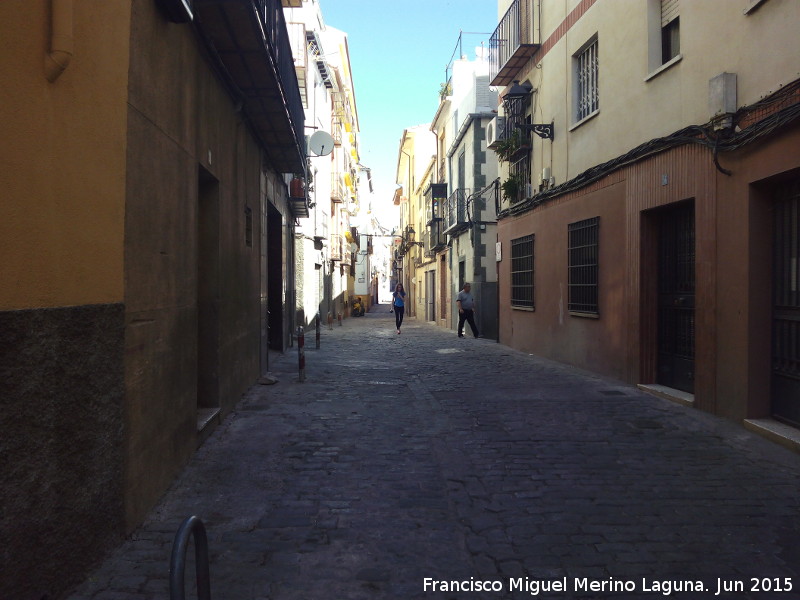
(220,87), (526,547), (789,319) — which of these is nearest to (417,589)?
(526,547)

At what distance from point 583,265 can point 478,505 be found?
778 centimetres

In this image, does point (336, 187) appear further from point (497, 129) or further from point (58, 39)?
point (58, 39)

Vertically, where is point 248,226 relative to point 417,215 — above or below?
below

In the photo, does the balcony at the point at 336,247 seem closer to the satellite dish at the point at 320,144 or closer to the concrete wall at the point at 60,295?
the satellite dish at the point at 320,144

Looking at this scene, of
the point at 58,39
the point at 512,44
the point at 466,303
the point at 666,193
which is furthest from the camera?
the point at 466,303

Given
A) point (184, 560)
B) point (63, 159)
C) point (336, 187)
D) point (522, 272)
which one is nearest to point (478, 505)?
point (184, 560)

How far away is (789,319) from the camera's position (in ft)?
20.4

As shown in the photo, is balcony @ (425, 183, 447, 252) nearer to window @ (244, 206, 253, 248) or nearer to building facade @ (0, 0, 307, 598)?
window @ (244, 206, 253, 248)

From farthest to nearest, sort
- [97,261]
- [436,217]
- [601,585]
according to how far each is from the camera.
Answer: [436,217], [97,261], [601,585]

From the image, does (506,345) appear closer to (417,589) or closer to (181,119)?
(181,119)

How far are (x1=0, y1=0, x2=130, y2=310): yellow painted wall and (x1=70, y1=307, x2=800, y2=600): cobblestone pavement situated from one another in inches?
60.2

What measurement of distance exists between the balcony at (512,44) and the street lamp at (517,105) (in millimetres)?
449

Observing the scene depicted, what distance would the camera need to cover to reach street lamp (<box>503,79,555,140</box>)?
1294 cm

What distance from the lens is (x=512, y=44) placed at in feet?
48.5
